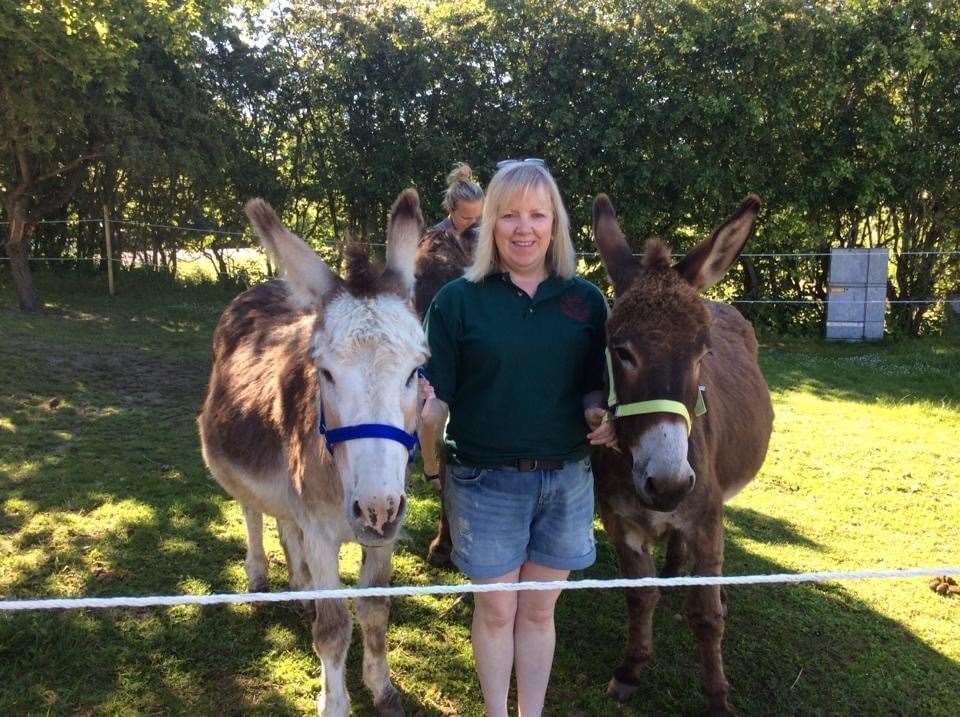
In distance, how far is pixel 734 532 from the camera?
5.14 meters

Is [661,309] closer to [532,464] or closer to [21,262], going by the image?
[532,464]

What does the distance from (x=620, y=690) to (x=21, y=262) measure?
13.2 meters

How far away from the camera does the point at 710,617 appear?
306cm

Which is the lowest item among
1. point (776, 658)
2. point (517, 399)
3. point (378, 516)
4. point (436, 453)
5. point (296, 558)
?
point (776, 658)

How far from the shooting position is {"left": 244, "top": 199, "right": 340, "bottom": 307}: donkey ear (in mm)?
2482

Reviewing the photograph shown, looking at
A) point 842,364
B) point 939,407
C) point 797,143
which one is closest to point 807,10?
point 797,143

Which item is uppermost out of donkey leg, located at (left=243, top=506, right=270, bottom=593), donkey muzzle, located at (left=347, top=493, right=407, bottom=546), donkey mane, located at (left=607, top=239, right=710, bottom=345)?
donkey mane, located at (left=607, top=239, right=710, bottom=345)

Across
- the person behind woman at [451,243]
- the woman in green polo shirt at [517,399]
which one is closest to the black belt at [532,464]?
the woman in green polo shirt at [517,399]

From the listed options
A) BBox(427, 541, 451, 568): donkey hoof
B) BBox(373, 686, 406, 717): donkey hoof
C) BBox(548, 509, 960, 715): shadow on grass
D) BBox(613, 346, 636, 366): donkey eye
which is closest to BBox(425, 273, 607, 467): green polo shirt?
BBox(613, 346, 636, 366): donkey eye

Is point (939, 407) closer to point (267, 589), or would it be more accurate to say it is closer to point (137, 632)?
point (267, 589)

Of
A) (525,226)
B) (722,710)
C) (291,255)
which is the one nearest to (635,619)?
(722,710)

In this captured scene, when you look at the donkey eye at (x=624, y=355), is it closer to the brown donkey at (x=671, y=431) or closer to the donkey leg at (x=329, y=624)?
the brown donkey at (x=671, y=431)

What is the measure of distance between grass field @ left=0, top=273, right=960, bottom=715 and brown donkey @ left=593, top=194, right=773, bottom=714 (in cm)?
49

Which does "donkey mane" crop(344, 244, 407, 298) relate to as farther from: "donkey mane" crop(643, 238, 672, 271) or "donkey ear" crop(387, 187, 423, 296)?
"donkey mane" crop(643, 238, 672, 271)
